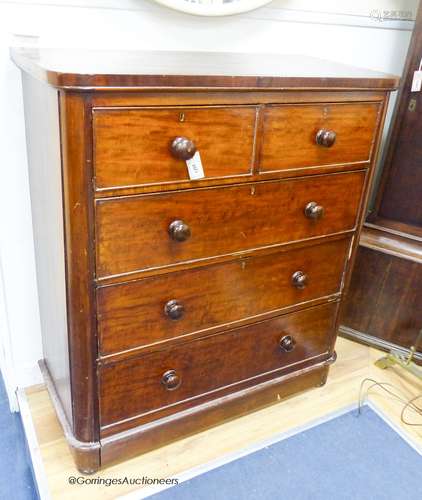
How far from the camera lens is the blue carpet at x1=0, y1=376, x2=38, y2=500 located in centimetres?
131

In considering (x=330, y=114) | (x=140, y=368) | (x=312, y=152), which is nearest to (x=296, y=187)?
(x=312, y=152)

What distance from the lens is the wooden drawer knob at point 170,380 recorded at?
49.0 inches

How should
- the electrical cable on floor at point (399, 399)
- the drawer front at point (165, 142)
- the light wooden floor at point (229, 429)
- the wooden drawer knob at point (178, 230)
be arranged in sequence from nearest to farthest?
1. the drawer front at point (165, 142)
2. the wooden drawer knob at point (178, 230)
3. the light wooden floor at point (229, 429)
4. the electrical cable on floor at point (399, 399)

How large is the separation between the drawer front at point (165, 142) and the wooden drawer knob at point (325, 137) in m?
0.20

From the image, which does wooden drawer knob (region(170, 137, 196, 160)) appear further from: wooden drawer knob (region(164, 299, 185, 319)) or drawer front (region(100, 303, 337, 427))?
drawer front (region(100, 303, 337, 427))

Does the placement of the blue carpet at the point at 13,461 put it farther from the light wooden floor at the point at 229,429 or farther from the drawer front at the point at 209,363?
the drawer front at the point at 209,363

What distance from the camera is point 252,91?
103cm

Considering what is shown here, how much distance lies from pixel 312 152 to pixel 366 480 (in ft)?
3.12

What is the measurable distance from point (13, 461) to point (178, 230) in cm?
92

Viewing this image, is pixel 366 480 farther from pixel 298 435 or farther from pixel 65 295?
pixel 65 295

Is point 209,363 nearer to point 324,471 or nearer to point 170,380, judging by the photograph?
point 170,380

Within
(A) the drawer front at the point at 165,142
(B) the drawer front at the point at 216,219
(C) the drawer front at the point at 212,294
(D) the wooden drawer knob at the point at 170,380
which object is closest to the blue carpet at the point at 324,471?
(D) the wooden drawer knob at the point at 170,380

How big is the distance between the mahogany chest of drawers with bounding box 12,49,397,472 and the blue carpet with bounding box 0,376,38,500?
→ 0.22 m

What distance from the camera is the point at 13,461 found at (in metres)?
1.41
